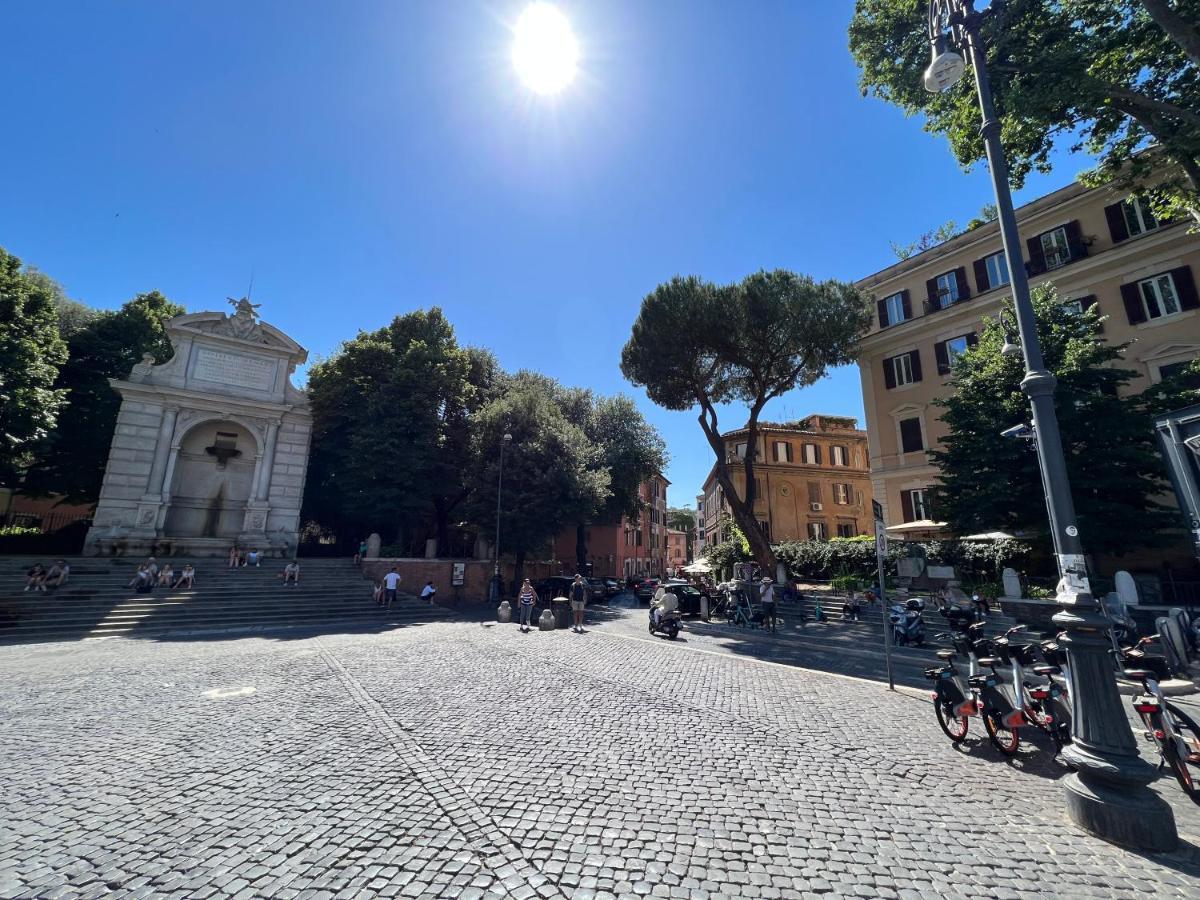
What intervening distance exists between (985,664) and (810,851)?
4523 mm

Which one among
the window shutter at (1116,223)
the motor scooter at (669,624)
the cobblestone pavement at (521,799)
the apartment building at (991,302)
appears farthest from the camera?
the window shutter at (1116,223)

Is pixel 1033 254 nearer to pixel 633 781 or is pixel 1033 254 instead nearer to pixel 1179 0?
pixel 1179 0

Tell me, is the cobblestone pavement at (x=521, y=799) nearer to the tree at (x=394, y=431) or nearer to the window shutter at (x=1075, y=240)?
the tree at (x=394, y=431)

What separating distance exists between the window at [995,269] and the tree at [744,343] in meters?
5.59

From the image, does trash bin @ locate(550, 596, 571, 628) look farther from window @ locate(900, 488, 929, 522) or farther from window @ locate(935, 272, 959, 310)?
window @ locate(935, 272, 959, 310)

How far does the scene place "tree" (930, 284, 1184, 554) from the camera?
13.5m

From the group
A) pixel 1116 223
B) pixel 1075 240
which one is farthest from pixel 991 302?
pixel 1116 223

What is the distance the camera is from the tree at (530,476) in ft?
79.8

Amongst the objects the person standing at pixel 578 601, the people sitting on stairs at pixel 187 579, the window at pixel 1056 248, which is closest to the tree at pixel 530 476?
the person standing at pixel 578 601

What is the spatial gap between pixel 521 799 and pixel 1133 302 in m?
27.2

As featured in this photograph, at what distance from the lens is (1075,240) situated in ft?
67.6

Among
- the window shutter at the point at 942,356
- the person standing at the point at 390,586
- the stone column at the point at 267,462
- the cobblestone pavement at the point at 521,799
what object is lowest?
the cobblestone pavement at the point at 521,799

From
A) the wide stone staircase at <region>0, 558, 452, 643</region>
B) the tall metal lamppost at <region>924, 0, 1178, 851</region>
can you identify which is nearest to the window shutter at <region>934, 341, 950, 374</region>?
the tall metal lamppost at <region>924, 0, 1178, 851</region>

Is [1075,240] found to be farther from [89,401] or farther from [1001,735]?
[89,401]
